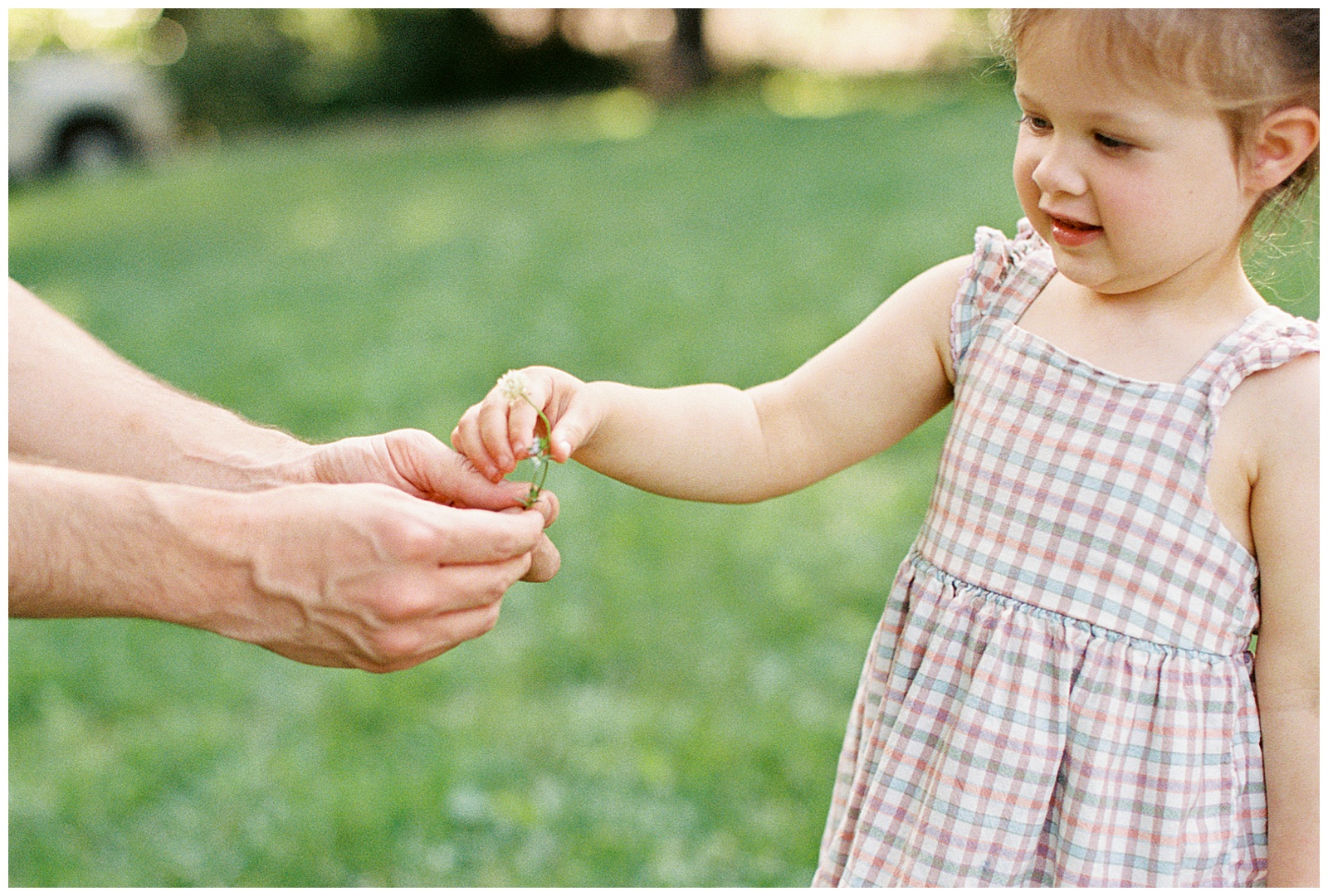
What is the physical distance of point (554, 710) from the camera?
336cm

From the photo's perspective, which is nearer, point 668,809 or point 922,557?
point 922,557

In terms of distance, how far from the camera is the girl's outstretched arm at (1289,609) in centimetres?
148

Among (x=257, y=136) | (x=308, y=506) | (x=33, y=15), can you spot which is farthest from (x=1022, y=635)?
(x=257, y=136)

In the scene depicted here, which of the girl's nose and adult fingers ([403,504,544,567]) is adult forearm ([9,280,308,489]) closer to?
adult fingers ([403,504,544,567])

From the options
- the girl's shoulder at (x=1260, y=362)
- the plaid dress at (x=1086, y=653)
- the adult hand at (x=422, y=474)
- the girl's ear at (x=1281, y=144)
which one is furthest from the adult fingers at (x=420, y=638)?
the girl's ear at (x=1281, y=144)

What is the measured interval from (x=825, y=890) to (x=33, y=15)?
13647 millimetres

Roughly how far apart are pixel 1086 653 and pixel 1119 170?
0.57 meters

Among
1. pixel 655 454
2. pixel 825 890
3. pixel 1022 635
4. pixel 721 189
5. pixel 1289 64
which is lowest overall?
pixel 825 890

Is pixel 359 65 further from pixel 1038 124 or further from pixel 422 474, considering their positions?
pixel 1038 124

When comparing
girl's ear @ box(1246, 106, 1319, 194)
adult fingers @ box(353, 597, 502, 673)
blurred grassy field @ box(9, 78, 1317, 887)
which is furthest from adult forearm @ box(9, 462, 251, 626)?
blurred grassy field @ box(9, 78, 1317, 887)

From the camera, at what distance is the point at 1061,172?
151cm

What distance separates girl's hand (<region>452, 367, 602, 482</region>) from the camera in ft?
5.31

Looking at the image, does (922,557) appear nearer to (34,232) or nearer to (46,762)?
(46,762)

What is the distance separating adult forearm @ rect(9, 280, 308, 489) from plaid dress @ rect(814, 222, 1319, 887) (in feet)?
3.21
